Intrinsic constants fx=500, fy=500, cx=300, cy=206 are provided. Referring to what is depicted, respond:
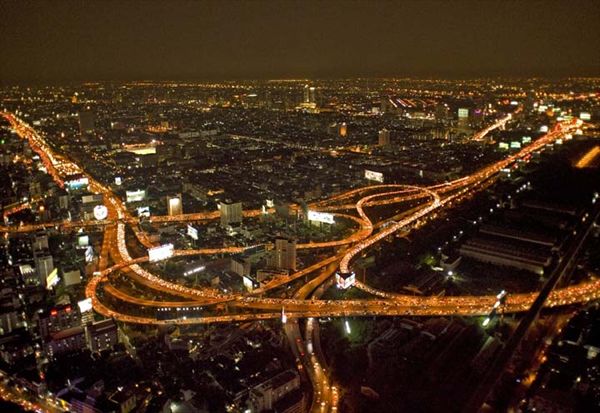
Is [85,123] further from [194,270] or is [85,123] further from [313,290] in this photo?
[313,290]

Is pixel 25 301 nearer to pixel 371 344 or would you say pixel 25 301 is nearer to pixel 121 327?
pixel 121 327

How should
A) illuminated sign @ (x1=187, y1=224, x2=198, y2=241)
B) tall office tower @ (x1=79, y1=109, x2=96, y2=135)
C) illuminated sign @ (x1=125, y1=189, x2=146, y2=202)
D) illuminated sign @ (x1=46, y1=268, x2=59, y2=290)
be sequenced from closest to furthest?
1. illuminated sign @ (x1=46, y1=268, x2=59, y2=290)
2. illuminated sign @ (x1=187, y1=224, x2=198, y2=241)
3. illuminated sign @ (x1=125, y1=189, x2=146, y2=202)
4. tall office tower @ (x1=79, y1=109, x2=96, y2=135)

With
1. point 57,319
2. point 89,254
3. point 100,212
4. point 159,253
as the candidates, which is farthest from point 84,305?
point 100,212

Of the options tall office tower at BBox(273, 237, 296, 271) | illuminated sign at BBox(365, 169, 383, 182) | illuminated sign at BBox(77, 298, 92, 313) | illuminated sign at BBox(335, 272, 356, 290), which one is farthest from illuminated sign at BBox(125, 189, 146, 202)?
illuminated sign at BBox(335, 272, 356, 290)

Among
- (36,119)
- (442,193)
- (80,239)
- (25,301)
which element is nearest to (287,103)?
(36,119)

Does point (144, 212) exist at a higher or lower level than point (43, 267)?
higher

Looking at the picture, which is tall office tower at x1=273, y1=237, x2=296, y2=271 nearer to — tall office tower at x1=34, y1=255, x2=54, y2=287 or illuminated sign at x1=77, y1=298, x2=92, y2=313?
illuminated sign at x1=77, y1=298, x2=92, y2=313

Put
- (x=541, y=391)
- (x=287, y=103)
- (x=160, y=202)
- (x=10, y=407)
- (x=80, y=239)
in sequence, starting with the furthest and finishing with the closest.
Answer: (x=287, y=103), (x=160, y=202), (x=80, y=239), (x=10, y=407), (x=541, y=391)
